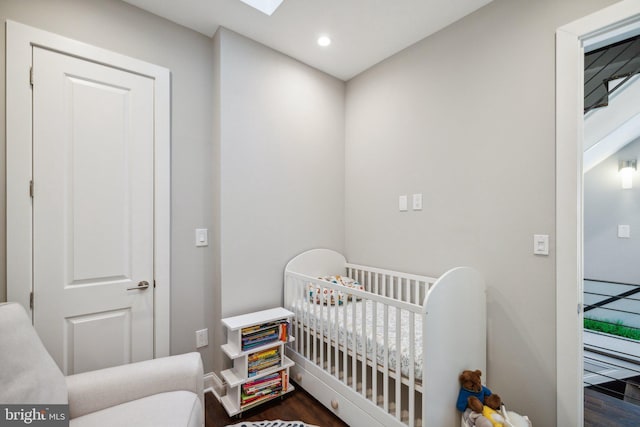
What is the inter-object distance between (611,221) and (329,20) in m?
4.05

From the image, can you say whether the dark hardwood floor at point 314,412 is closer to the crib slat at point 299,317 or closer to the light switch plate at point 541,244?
the crib slat at point 299,317

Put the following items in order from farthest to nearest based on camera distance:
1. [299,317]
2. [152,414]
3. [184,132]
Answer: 1. [299,317]
2. [184,132]
3. [152,414]

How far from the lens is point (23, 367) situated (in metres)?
1.05

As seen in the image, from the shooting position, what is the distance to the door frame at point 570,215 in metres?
1.45

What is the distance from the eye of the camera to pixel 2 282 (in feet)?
4.76

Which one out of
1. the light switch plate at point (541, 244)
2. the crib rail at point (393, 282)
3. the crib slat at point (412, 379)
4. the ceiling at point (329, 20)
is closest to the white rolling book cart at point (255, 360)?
the crib rail at point (393, 282)

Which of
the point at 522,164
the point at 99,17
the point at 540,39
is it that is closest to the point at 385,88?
the point at 540,39

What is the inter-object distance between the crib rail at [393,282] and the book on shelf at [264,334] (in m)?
0.83

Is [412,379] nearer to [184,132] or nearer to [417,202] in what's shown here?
[417,202]

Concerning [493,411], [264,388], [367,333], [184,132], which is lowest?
[264,388]

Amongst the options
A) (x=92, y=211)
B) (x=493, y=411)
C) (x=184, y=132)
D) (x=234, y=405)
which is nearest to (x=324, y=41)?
(x=184, y=132)

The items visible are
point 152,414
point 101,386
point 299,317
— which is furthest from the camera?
point 299,317

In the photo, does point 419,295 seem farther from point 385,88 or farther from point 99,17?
point 99,17

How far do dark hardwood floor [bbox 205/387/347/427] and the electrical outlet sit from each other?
0.37 meters
